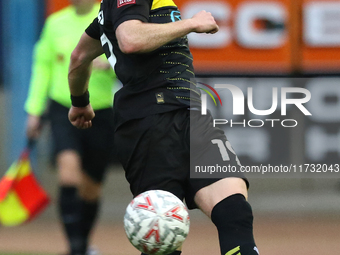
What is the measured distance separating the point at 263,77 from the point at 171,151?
5.07m

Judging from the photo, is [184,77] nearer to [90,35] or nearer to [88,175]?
[90,35]

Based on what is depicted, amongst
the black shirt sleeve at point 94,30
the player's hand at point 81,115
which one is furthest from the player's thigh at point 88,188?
the black shirt sleeve at point 94,30

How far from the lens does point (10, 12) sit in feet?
26.6

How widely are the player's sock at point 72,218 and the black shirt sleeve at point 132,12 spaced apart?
8.63 feet

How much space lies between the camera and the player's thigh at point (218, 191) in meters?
3.04

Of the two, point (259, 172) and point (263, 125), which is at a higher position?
point (263, 125)

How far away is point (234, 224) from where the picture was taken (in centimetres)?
296

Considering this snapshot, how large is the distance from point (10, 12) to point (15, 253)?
3.38 metres

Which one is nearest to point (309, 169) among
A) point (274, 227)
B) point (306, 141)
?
point (306, 141)

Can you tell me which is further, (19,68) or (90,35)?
(19,68)

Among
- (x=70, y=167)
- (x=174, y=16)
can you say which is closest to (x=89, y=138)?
(x=70, y=167)

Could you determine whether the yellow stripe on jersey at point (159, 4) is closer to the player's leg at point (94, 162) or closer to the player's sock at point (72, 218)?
the player's leg at point (94, 162)

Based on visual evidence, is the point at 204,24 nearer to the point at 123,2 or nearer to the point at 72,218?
the point at 123,2

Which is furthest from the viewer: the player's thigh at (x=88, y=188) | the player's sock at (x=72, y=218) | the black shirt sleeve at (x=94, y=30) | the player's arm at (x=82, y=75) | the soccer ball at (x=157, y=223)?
the player's thigh at (x=88, y=188)
